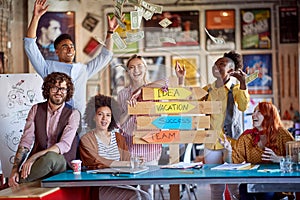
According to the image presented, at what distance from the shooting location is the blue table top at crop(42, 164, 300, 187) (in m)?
4.16

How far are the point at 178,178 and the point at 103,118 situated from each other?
1.03 metres

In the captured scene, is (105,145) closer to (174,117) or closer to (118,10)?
(174,117)

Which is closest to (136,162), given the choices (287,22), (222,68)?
(222,68)

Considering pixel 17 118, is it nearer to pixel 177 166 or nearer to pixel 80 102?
pixel 80 102

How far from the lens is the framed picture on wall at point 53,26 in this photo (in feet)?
29.7

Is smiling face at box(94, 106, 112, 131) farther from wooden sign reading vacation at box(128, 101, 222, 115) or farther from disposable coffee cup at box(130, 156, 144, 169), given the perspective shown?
disposable coffee cup at box(130, 156, 144, 169)

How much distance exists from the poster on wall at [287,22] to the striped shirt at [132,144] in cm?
470

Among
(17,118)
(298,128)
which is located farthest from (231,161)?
(298,128)

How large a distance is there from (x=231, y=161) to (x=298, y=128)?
3.58 meters

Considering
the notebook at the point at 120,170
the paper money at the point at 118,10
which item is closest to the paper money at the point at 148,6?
the paper money at the point at 118,10

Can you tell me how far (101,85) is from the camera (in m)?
5.67

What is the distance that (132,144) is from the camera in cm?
503

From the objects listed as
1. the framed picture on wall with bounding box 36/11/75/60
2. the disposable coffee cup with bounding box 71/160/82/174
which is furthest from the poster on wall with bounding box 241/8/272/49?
the disposable coffee cup with bounding box 71/160/82/174

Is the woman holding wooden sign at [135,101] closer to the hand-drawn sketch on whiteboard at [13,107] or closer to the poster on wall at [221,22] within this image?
the hand-drawn sketch on whiteboard at [13,107]
